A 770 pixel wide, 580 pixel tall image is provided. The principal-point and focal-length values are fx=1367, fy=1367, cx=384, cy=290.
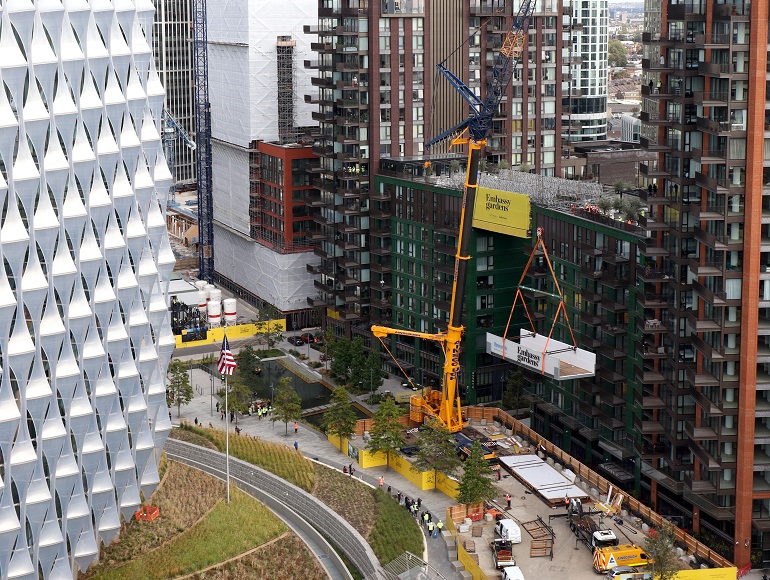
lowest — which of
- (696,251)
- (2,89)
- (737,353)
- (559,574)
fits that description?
(559,574)

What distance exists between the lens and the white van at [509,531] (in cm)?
12638

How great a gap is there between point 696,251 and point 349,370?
204ft

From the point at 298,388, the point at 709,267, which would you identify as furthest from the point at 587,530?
the point at 298,388

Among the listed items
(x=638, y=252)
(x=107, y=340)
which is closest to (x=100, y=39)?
(x=107, y=340)

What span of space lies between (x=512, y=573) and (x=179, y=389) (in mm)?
61748

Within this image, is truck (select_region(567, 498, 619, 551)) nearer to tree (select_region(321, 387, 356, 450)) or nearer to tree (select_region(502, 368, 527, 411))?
tree (select_region(502, 368, 527, 411))

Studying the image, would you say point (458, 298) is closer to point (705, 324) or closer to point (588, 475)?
point (588, 475)

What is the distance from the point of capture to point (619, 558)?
397 feet

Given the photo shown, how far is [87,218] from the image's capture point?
117625 millimetres

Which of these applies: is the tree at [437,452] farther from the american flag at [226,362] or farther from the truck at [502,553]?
the american flag at [226,362]

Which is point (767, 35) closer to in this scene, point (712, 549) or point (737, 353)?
point (737, 353)

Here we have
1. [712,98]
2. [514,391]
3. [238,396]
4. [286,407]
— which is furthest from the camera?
[238,396]

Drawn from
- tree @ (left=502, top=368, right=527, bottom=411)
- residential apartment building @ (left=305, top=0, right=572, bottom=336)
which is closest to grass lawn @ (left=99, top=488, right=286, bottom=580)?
tree @ (left=502, top=368, right=527, bottom=411)

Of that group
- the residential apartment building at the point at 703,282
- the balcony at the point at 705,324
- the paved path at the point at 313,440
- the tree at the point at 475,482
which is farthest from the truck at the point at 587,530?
the balcony at the point at 705,324
